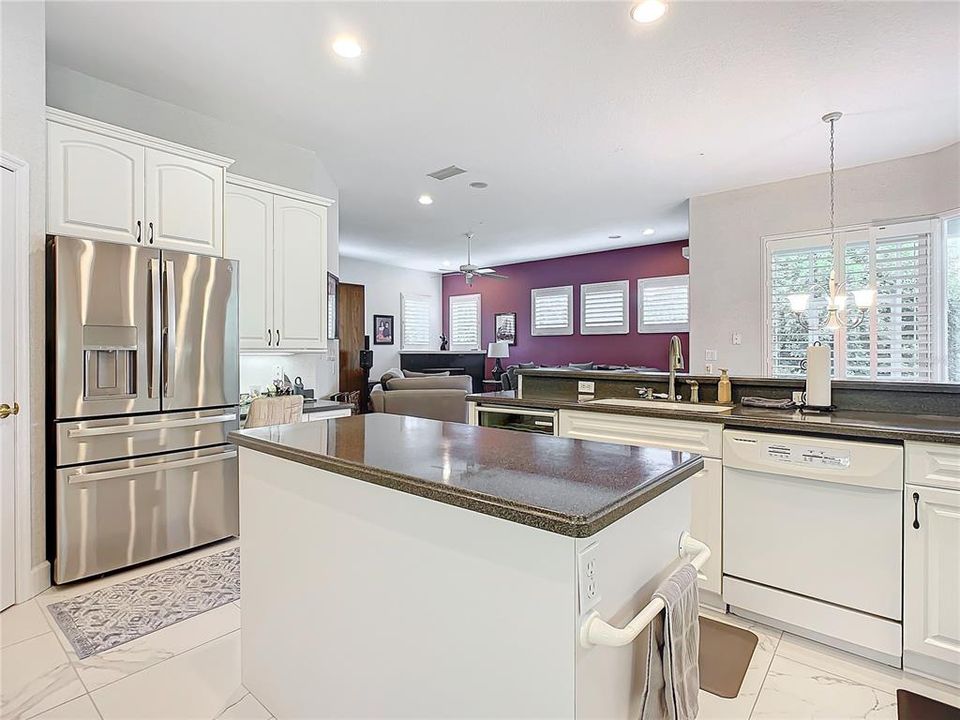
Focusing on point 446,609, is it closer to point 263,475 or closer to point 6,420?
point 263,475

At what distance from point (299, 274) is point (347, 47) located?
67.3 inches

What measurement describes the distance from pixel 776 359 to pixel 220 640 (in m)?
4.89

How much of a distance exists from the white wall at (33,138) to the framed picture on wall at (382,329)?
6.85 m

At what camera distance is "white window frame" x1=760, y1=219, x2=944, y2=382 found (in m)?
4.01

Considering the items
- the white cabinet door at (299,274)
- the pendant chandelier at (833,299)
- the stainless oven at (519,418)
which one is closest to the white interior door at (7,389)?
the white cabinet door at (299,274)

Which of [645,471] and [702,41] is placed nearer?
[645,471]

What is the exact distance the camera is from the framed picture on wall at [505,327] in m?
9.58

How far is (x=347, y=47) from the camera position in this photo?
2.67 meters

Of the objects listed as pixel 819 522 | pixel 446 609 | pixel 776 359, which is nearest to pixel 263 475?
pixel 446 609

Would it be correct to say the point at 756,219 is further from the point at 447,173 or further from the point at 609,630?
the point at 609,630

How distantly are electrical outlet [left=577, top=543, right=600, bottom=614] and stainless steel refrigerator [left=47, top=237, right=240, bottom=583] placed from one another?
271 cm

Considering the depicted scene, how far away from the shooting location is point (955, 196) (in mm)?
3869

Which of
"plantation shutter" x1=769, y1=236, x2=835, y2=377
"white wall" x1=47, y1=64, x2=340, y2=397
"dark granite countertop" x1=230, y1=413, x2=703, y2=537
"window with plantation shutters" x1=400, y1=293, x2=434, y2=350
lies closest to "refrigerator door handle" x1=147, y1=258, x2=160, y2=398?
"white wall" x1=47, y1=64, x2=340, y2=397

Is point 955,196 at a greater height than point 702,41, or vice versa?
point 702,41
